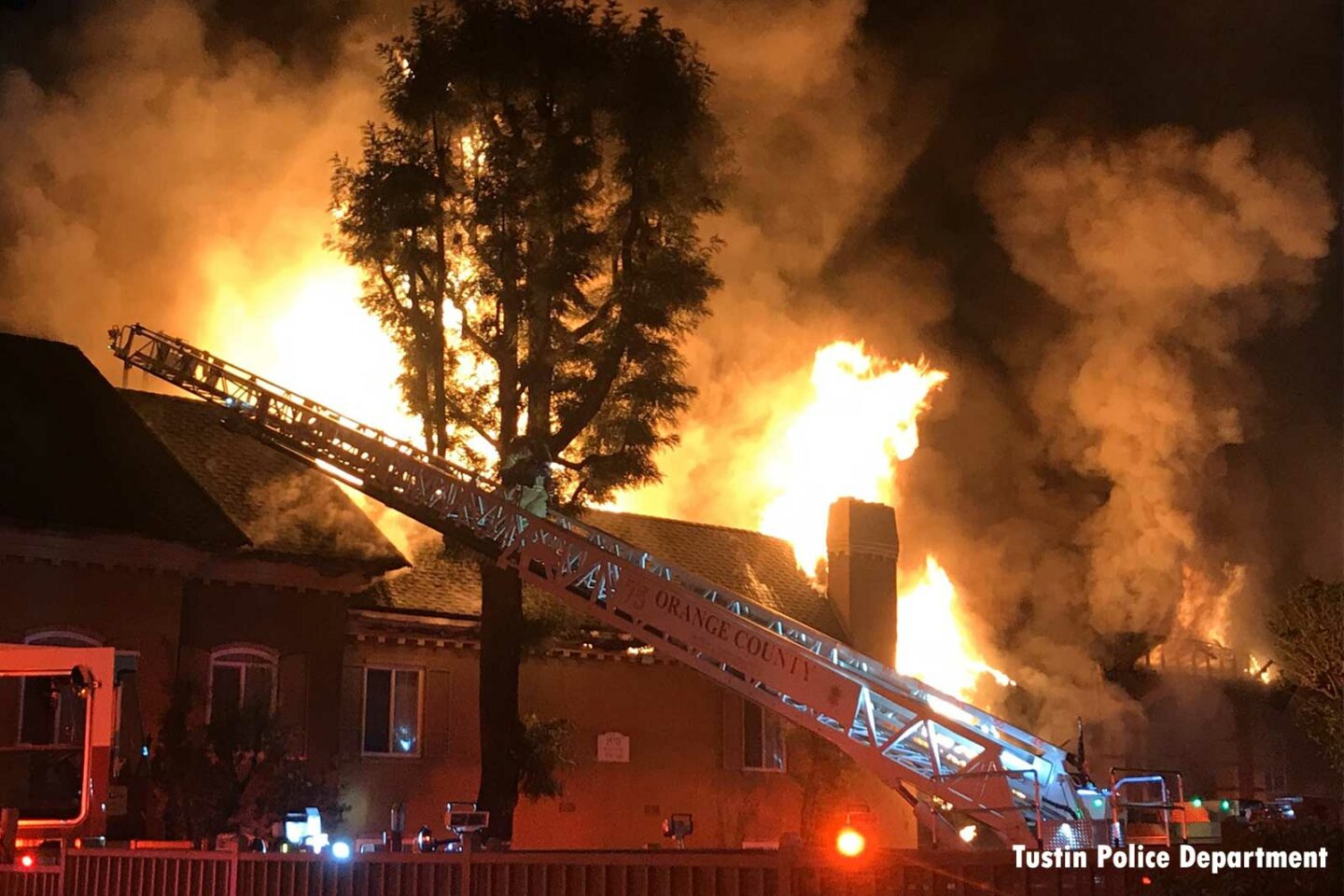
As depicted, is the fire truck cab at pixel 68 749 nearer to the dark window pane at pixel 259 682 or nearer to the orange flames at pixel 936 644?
the dark window pane at pixel 259 682

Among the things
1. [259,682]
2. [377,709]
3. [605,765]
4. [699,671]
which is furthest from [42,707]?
[605,765]

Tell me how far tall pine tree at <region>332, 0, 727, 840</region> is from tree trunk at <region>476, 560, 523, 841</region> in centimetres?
4

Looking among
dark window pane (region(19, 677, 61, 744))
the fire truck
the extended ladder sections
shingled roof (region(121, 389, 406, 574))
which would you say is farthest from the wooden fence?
shingled roof (region(121, 389, 406, 574))

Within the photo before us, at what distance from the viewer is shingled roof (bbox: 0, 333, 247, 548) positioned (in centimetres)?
1868

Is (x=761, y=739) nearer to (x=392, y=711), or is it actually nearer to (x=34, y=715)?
(x=392, y=711)

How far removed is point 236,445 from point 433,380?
4.52 metres

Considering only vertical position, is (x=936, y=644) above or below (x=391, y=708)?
above

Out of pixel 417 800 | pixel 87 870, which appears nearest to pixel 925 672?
pixel 417 800

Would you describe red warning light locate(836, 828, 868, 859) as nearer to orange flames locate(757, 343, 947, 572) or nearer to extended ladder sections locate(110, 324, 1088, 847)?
extended ladder sections locate(110, 324, 1088, 847)

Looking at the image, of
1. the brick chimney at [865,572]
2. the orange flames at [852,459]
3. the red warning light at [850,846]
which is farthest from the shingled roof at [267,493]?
the red warning light at [850,846]

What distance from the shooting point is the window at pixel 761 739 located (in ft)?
87.2

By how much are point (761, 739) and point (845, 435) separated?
747 cm

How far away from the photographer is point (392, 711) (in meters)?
22.4

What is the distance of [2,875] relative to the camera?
1325 centimetres
